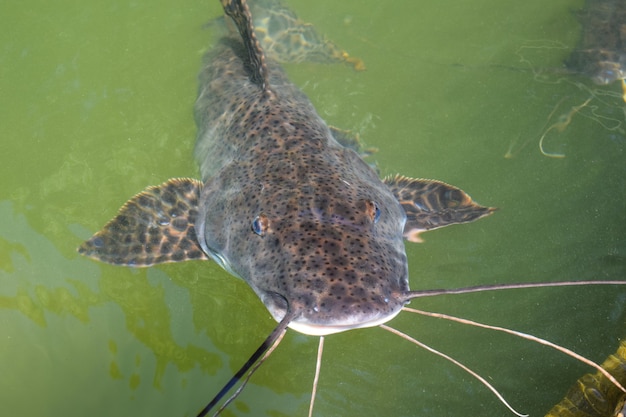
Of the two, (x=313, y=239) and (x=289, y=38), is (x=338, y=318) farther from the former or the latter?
(x=289, y=38)

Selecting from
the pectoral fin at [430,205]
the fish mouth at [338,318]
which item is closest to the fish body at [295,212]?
the fish mouth at [338,318]

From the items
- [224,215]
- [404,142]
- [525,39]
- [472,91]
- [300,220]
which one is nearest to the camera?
[300,220]

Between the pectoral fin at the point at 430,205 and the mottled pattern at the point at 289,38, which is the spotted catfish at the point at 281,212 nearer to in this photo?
the pectoral fin at the point at 430,205

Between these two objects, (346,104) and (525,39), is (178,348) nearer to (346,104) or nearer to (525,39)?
(346,104)

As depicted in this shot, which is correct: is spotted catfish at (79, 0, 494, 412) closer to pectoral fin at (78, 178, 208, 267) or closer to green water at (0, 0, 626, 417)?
pectoral fin at (78, 178, 208, 267)

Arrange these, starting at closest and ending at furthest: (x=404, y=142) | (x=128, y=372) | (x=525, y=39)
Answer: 1. (x=128, y=372)
2. (x=404, y=142)
3. (x=525, y=39)

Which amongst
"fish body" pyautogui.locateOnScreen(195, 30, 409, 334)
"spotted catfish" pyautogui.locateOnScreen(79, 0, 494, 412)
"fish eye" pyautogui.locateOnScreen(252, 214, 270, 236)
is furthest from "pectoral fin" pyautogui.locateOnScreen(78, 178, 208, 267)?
"fish eye" pyautogui.locateOnScreen(252, 214, 270, 236)

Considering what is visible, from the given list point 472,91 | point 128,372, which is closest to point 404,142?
point 472,91

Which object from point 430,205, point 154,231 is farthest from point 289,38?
point 154,231
